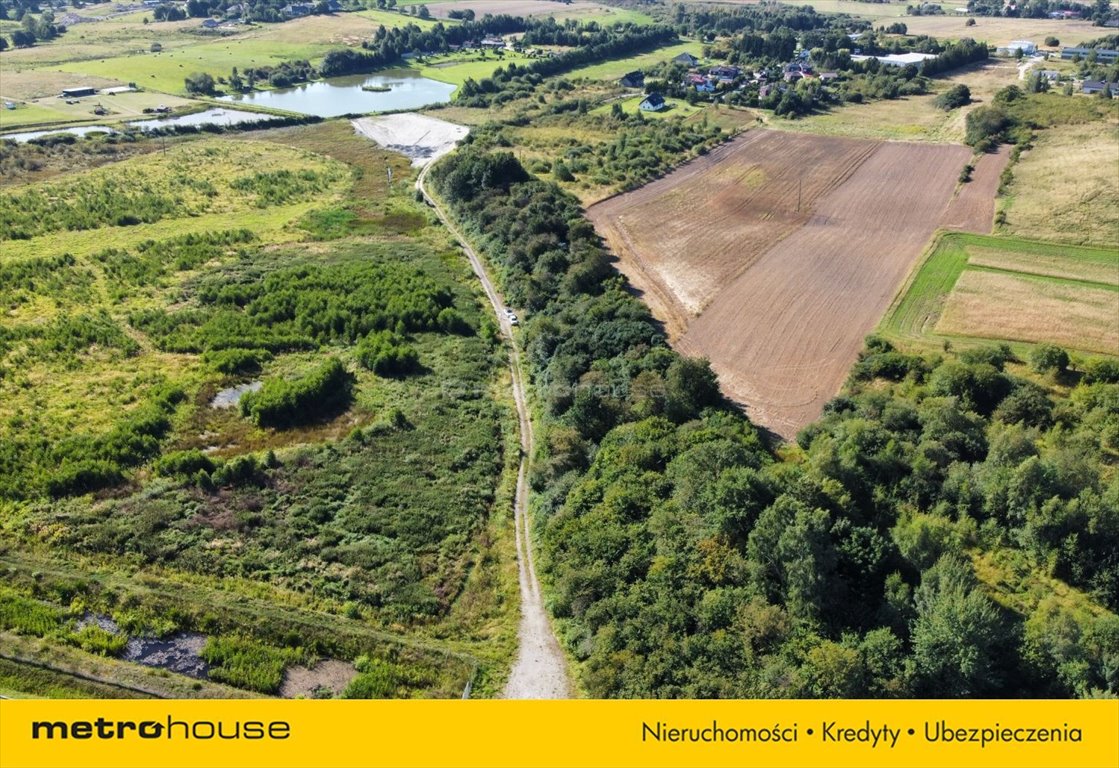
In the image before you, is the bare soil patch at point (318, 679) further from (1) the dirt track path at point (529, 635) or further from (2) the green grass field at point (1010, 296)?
(2) the green grass field at point (1010, 296)

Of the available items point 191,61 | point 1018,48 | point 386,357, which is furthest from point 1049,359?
point 191,61

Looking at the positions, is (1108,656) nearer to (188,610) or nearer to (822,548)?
(822,548)

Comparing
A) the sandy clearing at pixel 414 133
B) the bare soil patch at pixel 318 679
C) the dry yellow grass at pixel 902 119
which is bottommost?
the bare soil patch at pixel 318 679

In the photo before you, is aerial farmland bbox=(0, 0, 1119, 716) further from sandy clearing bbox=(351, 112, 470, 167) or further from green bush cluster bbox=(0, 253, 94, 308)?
sandy clearing bbox=(351, 112, 470, 167)

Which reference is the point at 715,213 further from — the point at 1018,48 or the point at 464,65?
the point at 1018,48

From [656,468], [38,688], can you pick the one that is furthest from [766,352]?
[38,688]

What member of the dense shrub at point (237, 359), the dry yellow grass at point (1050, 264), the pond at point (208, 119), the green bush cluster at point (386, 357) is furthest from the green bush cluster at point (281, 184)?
the dry yellow grass at point (1050, 264)
